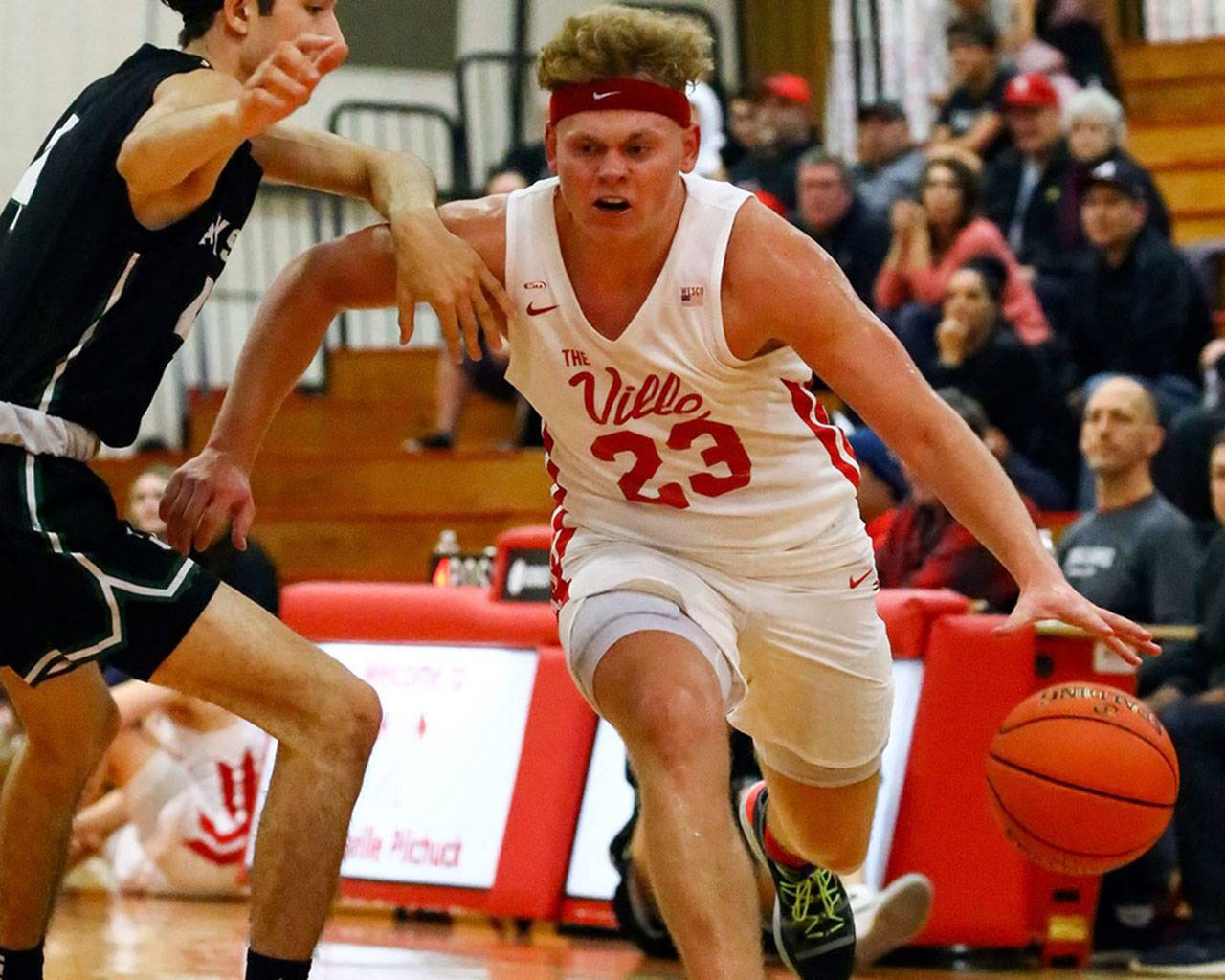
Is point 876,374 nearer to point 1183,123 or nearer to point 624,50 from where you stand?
point 624,50

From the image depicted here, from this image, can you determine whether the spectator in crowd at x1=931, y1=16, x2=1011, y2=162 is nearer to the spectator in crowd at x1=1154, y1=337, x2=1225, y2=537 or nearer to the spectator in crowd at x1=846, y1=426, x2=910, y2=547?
the spectator in crowd at x1=1154, y1=337, x2=1225, y2=537

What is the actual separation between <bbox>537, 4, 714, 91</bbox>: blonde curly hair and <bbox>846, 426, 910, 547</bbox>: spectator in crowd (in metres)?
3.89

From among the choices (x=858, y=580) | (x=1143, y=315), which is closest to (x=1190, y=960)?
(x=858, y=580)

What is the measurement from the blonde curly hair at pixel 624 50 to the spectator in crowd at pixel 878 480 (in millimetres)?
3887

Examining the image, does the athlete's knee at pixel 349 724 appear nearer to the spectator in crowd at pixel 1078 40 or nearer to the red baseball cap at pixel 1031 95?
the red baseball cap at pixel 1031 95

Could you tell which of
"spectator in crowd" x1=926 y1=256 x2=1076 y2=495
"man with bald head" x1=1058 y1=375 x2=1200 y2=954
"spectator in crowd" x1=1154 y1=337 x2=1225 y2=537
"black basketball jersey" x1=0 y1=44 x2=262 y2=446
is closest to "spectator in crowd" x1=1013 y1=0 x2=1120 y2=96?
"spectator in crowd" x1=926 y1=256 x2=1076 y2=495

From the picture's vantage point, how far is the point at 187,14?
4.23 meters

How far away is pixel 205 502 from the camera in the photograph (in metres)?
4.51

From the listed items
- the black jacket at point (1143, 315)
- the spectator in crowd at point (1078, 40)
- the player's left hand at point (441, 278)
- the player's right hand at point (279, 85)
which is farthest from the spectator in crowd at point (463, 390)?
the player's right hand at point (279, 85)

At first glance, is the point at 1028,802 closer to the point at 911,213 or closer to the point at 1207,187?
the point at 911,213

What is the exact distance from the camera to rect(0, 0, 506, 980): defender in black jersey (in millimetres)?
4004

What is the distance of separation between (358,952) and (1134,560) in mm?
2809

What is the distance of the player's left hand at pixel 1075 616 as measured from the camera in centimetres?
408

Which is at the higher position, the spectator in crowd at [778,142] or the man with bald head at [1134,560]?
the spectator in crowd at [778,142]
